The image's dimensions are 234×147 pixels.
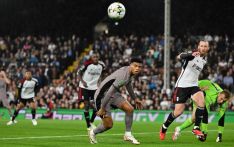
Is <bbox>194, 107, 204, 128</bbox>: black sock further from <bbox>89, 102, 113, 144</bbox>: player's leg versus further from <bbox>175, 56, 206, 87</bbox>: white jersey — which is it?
<bbox>89, 102, 113, 144</bbox>: player's leg

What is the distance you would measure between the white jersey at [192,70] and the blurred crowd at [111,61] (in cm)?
1526

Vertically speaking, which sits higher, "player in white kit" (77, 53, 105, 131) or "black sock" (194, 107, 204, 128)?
"player in white kit" (77, 53, 105, 131)

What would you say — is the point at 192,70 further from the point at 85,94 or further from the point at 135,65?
the point at 85,94

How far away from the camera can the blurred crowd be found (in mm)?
37188

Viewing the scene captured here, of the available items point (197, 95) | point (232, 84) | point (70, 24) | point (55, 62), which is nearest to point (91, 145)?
point (197, 95)

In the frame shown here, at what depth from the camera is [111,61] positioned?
1655 inches

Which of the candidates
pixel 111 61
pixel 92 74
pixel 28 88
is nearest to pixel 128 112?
pixel 92 74

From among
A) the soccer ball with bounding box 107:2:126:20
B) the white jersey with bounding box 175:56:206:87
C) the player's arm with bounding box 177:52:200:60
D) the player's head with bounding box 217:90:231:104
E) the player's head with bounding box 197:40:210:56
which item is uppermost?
the soccer ball with bounding box 107:2:126:20

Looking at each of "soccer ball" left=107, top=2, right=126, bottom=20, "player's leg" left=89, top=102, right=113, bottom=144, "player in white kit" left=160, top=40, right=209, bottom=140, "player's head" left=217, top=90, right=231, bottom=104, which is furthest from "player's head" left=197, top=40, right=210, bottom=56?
"soccer ball" left=107, top=2, right=126, bottom=20

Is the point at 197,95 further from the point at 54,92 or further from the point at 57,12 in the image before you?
the point at 57,12

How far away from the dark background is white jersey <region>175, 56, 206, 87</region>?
96.3ft

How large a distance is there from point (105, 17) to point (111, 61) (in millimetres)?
14886

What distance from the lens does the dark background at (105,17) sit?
48750 mm

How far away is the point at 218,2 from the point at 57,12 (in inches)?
521
